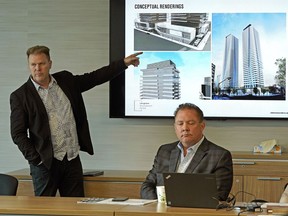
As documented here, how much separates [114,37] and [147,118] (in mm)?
811

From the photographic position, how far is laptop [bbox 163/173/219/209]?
316 cm

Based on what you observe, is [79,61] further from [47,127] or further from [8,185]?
[8,185]

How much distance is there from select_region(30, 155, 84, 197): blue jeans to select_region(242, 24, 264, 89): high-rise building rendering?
70.1 inches

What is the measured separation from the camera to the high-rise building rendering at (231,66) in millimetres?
5559

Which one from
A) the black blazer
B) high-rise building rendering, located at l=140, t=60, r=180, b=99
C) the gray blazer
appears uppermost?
high-rise building rendering, located at l=140, t=60, r=180, b=99

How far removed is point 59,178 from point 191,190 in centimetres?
176

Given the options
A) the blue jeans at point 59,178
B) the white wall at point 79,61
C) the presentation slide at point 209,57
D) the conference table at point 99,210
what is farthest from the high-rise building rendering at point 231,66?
the conference table at point 99,210

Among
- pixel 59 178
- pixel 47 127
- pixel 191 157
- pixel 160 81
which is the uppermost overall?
pixel 160 81

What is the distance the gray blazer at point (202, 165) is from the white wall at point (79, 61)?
180 cm

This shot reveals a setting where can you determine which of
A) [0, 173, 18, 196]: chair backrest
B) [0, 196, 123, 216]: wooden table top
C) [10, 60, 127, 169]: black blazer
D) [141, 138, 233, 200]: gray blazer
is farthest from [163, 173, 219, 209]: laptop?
[10, 60, 127, 169]: black blazer

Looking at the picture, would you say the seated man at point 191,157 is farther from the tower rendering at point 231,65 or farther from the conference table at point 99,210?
the tower rendering at point 231,65

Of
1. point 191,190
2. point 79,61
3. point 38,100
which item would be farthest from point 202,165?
point 79,61

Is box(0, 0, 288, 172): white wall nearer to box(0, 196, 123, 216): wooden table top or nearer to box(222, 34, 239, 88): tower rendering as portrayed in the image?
box(222, 34, 239, 88): tower rendering

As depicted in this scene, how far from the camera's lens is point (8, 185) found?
4117mm
